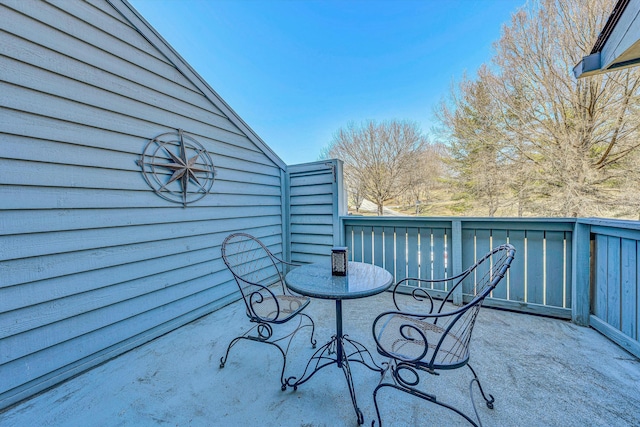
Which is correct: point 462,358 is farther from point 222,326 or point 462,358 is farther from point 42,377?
point 42,377

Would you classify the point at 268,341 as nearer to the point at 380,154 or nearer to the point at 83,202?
the point at 83,202

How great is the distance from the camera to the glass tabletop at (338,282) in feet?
4.28

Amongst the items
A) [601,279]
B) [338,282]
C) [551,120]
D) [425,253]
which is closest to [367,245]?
[425,253]

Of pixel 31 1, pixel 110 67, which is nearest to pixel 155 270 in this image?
pixel 110 67

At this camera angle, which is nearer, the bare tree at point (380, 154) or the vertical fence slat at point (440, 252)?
the vertical fence slat at point (440, 252)

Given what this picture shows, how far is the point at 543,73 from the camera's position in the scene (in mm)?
6273

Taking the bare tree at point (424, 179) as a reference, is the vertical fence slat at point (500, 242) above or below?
below

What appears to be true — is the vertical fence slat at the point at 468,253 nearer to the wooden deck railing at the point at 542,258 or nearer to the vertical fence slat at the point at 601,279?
the wooden deck railing at the point at 542,258

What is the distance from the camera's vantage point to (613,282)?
1.95 meters

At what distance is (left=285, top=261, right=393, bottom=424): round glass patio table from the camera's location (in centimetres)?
131

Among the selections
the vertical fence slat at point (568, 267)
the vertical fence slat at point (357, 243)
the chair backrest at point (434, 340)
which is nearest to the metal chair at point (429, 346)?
the chair backrest at point (434, 340)

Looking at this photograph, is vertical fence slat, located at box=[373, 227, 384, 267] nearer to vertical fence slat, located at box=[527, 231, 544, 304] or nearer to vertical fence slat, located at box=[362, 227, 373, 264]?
vertical fence slat, located at box=[362, 227, 373, 264]

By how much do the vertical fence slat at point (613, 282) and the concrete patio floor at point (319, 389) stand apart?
8.0 inches

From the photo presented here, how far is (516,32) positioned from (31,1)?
9.38 meters
